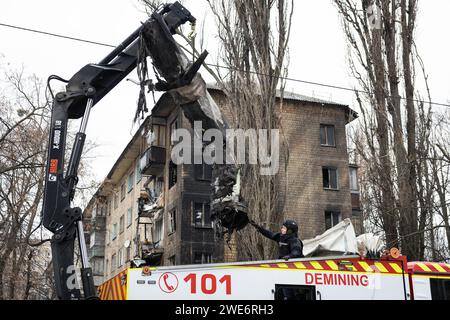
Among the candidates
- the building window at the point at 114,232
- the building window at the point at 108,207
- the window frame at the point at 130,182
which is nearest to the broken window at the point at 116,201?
the building window at the point at 114,232

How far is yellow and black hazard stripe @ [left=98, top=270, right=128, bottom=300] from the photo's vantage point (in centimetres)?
652

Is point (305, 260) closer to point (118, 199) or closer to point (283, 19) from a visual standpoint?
point (283, 19)

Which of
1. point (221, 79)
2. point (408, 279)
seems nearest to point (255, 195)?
point (221, 79)

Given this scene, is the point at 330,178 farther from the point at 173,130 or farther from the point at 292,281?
the point at 292,281

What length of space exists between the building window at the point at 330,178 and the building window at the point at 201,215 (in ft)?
22.9

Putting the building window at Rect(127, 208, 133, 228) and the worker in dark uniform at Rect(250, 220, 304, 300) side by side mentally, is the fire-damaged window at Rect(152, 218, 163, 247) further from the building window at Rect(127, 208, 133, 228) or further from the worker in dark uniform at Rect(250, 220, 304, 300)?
the worker in dark uniform at Rect(250, 220, 304, 300)

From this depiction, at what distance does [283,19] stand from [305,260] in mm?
11966

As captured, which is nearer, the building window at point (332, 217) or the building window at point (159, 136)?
the building window at point (332, 217)

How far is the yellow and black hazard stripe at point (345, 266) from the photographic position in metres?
6.80

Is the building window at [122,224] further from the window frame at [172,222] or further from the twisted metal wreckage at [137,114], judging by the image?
the twisted metal wreckage at [137,114]

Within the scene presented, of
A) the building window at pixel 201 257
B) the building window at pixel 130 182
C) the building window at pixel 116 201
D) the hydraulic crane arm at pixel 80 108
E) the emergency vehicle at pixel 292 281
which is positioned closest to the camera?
the hydraulic crane arm at pixel 80 108

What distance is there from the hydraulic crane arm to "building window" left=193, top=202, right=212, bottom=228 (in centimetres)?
1970

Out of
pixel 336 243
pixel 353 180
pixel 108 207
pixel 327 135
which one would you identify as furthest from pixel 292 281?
pixel 108 207
